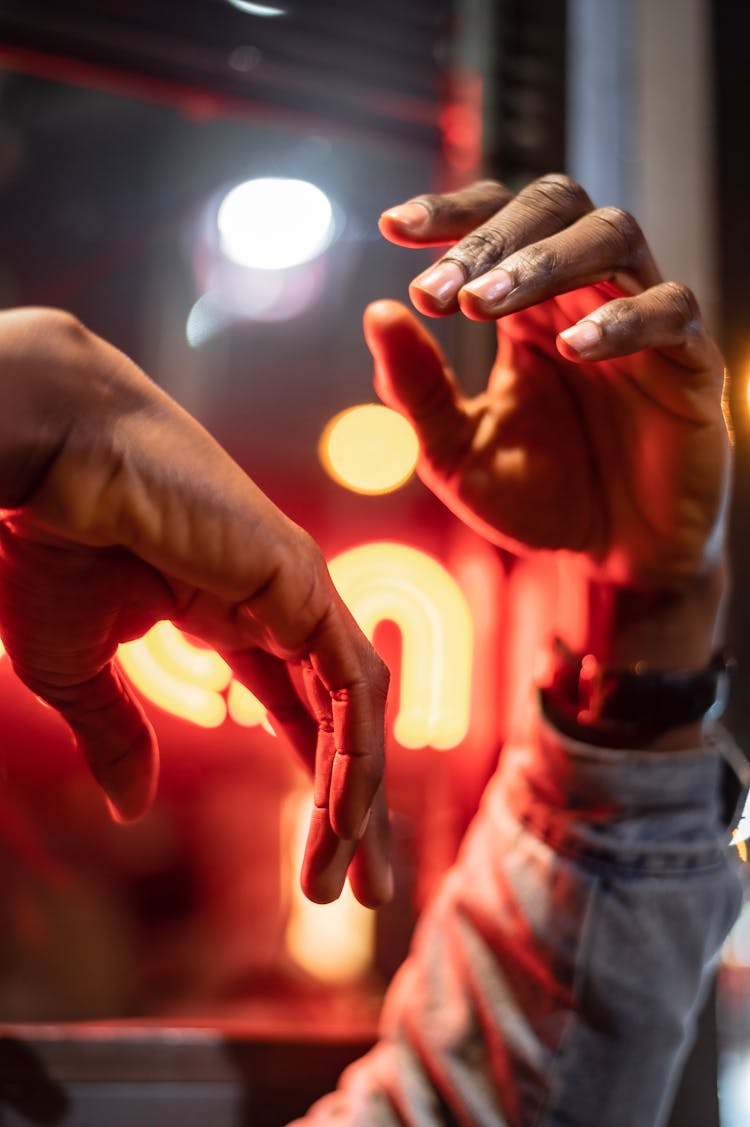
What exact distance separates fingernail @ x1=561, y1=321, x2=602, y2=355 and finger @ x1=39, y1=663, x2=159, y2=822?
13.8 inches

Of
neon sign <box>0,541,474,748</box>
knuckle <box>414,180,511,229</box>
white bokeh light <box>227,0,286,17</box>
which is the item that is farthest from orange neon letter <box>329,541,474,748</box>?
white bokeh light <box>227,0,286,17</box>

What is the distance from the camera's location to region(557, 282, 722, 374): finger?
544mm

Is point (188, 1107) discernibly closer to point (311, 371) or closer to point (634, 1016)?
point (634, 1016)

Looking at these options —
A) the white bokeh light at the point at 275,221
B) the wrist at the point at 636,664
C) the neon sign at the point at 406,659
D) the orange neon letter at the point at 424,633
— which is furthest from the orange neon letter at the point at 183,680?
the white bokeh light at the point at 275,221

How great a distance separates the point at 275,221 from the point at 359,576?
120 centimetres

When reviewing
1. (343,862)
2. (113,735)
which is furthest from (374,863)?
(113,735)

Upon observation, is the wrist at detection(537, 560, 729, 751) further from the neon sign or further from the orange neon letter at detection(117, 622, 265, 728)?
the orange neon letter at detection(117, 622, 265, 728)

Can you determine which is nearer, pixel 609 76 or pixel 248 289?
pixel 609 76

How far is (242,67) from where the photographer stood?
137 centimetres

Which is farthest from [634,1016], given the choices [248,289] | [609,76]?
[248,289]

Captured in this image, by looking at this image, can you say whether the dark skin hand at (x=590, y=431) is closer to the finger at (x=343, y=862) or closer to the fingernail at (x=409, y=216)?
the fingernail at (x=409, y=216)

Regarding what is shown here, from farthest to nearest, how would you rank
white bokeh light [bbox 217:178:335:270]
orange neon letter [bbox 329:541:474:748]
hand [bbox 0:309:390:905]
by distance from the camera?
white bokeh light [bbox 217:178:335:270] → orange neon letter [bbox 329:541:474:748] → hand [bbox 0:309:390:905]

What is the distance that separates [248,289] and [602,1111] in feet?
6.84

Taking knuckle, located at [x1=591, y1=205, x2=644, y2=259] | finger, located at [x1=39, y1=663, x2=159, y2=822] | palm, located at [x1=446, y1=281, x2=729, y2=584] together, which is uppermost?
knuckle, located at [x1=591, y1=205, x2=644, y2=259]
